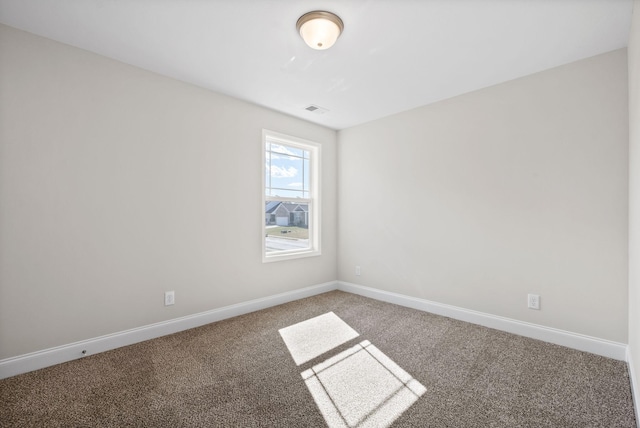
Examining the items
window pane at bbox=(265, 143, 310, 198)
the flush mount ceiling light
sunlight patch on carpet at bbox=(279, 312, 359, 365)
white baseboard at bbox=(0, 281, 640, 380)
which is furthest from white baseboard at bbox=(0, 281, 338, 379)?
the flush mount ceiling light

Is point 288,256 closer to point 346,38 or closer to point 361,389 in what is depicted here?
point 361,389

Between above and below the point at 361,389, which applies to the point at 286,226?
above

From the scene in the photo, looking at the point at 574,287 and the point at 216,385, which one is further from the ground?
the point at 574,287

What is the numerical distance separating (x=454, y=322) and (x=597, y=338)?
3.62 ft

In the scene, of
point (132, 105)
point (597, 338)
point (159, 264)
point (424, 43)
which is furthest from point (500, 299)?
point (132, 105)

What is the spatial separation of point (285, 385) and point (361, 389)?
501 millimetres

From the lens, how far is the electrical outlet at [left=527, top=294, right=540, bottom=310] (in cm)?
267

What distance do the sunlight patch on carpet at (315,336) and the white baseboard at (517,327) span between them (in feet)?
3.13

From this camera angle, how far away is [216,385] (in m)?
1.95

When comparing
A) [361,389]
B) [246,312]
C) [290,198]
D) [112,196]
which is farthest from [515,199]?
[112,196]

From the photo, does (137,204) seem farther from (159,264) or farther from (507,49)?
(507,49)

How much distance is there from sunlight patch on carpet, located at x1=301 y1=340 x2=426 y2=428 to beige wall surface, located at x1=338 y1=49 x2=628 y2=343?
1468mm

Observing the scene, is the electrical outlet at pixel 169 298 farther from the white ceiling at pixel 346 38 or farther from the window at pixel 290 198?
the white ceiling at pixel 346 38

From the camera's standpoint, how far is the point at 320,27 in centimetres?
197
